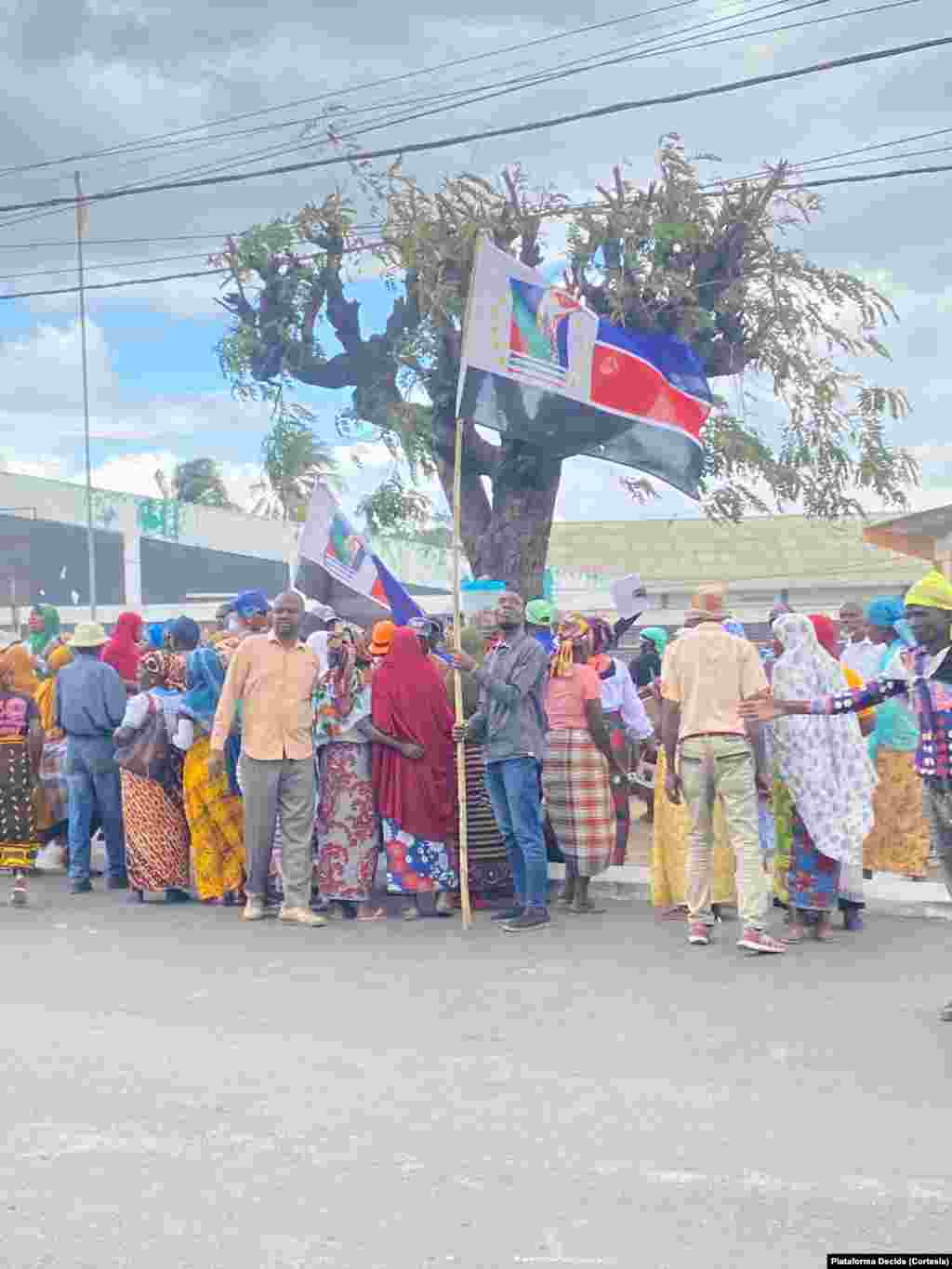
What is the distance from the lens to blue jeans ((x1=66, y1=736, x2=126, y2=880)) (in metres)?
11.3

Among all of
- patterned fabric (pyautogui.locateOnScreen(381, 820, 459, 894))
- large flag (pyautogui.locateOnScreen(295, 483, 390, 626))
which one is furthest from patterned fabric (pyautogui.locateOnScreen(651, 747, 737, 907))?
large flag (pyautogui.locateOnScreen(295, 483, 390, 626))

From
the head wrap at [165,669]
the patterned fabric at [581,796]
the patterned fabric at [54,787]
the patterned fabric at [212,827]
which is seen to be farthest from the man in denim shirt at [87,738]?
the patterned fabric at [581,796]

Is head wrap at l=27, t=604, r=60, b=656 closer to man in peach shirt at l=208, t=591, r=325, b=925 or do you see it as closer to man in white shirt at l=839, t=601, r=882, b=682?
man in peach shirt at l=208, t=591, r=325, b=925

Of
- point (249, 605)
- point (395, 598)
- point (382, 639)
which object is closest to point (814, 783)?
point (382, 639)

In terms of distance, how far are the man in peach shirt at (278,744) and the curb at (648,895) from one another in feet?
6.04

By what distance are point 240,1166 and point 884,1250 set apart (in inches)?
75.2

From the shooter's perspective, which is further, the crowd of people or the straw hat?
the straw hat

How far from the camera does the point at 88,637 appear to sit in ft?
36.9

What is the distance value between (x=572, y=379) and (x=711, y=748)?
153 inches

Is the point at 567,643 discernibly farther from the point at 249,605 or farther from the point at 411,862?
the point at 249,605

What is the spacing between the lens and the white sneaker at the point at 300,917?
32.3ft

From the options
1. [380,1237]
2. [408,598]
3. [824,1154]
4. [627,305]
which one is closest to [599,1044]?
[824,1154]

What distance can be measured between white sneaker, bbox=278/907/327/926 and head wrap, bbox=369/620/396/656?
5.05ft

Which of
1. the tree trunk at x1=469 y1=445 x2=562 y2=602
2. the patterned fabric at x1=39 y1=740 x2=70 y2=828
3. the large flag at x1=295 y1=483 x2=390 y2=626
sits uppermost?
the tree trunk at x1=469 y1=445 x2=562 y2=602
